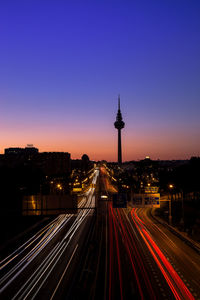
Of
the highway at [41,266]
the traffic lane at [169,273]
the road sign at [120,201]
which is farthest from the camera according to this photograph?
the road sign at [120,201]

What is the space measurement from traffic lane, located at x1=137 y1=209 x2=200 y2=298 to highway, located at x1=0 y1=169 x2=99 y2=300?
32.2 ft

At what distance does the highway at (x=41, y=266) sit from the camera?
2075cm

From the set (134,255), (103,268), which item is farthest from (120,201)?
(103,268)

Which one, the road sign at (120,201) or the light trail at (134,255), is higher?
the road sign at (120,201)

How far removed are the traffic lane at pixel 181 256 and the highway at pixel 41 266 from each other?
980 cm

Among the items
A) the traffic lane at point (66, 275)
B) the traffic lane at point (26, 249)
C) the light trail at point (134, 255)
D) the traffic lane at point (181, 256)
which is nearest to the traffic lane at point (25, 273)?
the traffic lane at point (26, 249)

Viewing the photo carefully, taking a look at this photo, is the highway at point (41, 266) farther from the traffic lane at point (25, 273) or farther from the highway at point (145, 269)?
the highway at point (145, 269)

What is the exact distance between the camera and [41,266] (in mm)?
26469

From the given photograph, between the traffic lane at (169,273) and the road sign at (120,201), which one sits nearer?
the traffic lane at (169,273)

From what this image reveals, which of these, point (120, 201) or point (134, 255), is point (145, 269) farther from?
point (120, 201)

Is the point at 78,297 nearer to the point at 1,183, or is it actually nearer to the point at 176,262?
the point at 176,262

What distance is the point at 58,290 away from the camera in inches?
818

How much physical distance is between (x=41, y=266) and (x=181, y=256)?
1516 cm

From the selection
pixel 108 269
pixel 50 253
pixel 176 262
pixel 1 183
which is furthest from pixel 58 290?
pixel 1 183
